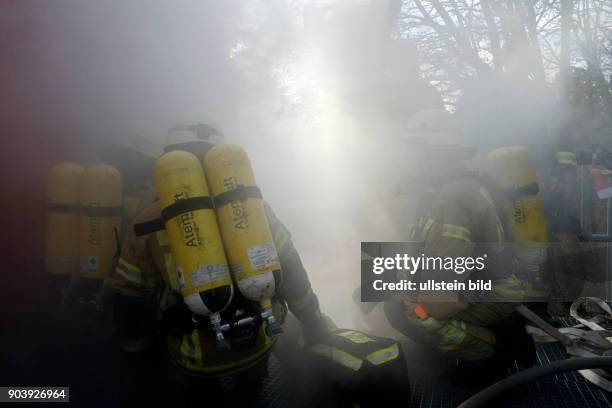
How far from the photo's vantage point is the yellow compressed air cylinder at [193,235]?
1.86 m

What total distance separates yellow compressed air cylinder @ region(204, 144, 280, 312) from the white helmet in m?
1.70

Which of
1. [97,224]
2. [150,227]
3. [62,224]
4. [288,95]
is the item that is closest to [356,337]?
[150,227]

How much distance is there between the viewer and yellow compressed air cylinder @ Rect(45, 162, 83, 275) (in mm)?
3283

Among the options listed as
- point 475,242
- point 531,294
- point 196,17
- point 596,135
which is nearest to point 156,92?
point 196,17

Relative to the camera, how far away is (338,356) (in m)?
2.31

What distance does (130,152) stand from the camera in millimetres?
3678

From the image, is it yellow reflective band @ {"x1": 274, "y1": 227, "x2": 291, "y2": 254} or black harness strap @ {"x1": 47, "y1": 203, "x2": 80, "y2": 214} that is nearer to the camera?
yellow reflective band @ {"x1": 274, "y1": 227, "x2": 291, "y2": 254}

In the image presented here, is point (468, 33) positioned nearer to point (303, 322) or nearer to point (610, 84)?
point (610, 84)

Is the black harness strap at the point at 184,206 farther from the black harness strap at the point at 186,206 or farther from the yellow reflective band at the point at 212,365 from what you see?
the yellow reflective band at the point at 212,365

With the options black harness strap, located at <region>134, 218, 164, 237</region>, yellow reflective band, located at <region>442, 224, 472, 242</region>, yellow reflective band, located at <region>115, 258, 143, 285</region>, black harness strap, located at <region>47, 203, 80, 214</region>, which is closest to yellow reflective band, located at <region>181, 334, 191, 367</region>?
yellow reflective band, located at <region>115, 258, 143, 285</region>

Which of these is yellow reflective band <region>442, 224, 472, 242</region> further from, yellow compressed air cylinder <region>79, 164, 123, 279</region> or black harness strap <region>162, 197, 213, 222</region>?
yellow compressed air cylinder <region>79, 164, 123, 279</region>

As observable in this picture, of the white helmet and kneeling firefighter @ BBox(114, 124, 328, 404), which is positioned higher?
the white helmet

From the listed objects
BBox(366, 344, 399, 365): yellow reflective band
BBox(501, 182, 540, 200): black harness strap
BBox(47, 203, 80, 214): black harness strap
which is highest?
BBox(47, 203, 80, 214): black harness strap

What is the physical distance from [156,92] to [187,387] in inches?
152
